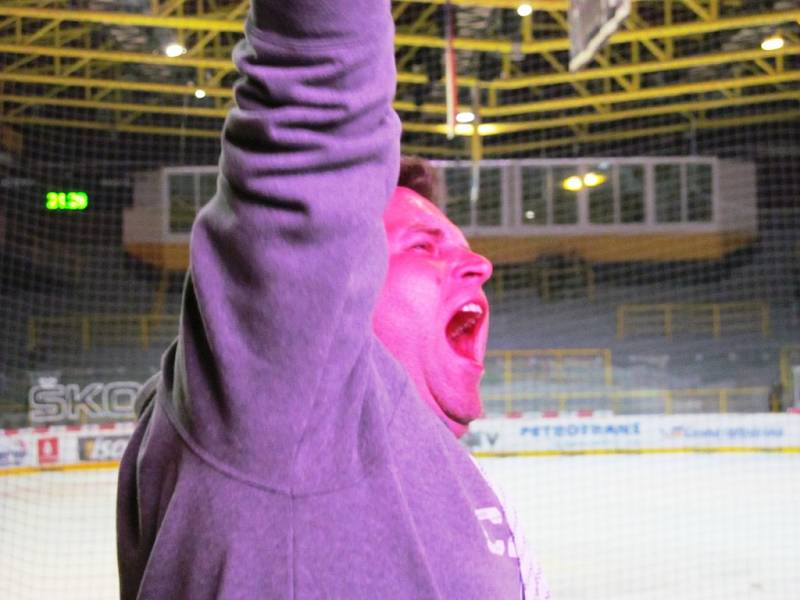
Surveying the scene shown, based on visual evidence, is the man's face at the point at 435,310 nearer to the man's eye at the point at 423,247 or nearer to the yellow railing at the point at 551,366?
the man's eye at the point at 423,247

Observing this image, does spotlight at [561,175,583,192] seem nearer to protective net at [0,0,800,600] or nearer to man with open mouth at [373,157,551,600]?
protective net at [0,0,800,600]

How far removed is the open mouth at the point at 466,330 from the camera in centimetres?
100

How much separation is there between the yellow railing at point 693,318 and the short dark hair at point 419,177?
1397 centimetres

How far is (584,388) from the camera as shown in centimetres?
1338

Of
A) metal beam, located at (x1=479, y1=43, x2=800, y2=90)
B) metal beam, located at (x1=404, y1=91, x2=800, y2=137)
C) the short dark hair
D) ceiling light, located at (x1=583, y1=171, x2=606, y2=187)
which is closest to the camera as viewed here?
the short dark hair

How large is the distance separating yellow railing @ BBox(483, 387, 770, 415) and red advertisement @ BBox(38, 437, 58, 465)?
5166 mm

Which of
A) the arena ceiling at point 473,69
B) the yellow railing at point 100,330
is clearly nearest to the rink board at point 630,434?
the yellow railing at point 100,330

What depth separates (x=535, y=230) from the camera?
53.0 ft

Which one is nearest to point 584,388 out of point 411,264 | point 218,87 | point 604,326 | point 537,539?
point 604,326

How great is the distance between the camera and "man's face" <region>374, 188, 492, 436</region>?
941 mm

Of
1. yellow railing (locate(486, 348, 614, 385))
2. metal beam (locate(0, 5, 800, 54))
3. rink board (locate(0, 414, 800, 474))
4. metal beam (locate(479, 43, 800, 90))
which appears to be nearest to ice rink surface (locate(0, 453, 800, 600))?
rink board (locate(0, 414, 800, 474))

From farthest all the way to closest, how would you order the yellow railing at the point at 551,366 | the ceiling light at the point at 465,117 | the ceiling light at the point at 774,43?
the ceiling light at the point at 465,117
the yellow railing at the point at 551,366
the ceiling light at the point at 774,43

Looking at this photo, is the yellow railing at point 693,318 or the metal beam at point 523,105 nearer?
the metal beam at point 523,105

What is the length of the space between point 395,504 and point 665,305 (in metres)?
14.7
